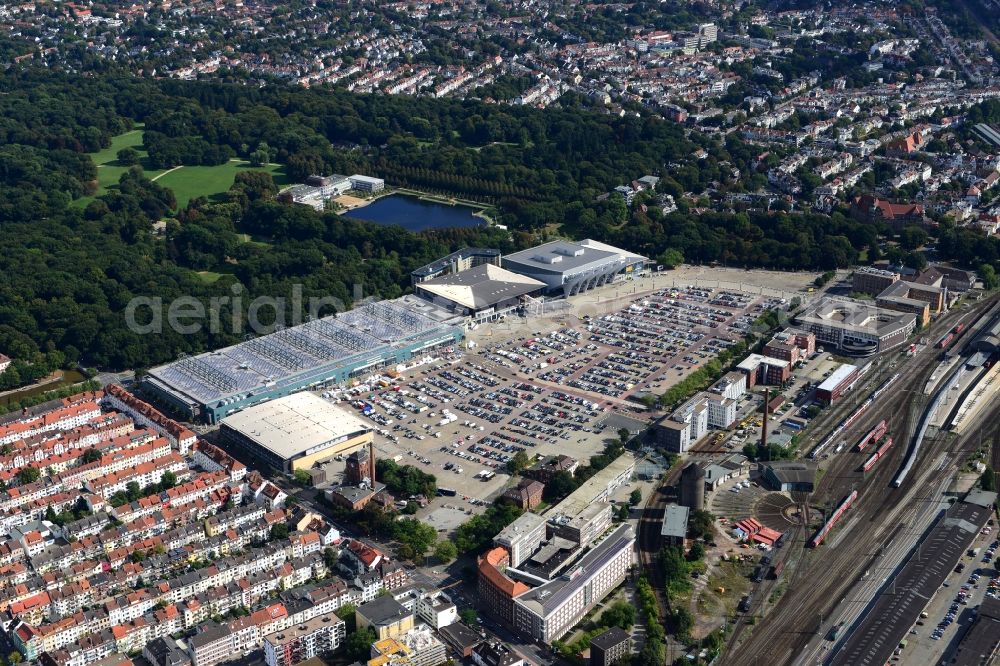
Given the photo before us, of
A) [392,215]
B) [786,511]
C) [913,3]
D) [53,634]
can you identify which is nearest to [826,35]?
[913,3]

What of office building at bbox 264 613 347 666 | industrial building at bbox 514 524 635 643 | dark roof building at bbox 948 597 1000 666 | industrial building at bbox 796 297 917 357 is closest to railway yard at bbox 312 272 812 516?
industrial building at bbox 796 297 917 357

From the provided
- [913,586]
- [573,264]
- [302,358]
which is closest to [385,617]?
[913,586]

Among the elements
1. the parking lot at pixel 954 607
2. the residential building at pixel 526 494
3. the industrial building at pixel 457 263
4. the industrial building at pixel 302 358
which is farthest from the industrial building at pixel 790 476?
the industrial building at pixel 457 263

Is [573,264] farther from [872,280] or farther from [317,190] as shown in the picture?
[317,190]

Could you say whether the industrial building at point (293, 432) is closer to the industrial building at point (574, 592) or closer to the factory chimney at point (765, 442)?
the industrial building at point (574, 592)

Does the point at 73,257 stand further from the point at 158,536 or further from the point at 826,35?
the point at 826,35
